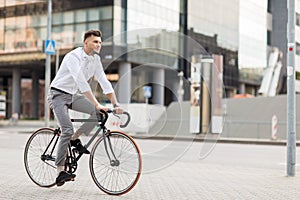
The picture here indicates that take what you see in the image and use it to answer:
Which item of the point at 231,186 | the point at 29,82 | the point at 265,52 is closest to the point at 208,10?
the point at 265,52

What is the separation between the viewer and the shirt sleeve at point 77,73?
5904mm

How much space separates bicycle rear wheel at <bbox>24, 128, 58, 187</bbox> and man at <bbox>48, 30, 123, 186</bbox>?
1.16 feet

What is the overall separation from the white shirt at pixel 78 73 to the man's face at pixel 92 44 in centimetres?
6

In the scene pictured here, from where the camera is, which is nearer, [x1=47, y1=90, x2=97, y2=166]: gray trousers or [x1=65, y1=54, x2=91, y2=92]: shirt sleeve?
[x1=65, y1=54, x2=91, y2=92]: shirt sleeve

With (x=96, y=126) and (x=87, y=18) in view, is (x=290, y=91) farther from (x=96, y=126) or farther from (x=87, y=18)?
(x=87, y=18)

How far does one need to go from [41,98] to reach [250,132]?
43752 millimetres

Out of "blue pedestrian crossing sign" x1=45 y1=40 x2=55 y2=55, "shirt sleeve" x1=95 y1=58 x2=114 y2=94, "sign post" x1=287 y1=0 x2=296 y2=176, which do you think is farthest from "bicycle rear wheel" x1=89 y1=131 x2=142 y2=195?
"blue pedestrian crossing sign" x1=45 y1=40 x2=55 y2=55

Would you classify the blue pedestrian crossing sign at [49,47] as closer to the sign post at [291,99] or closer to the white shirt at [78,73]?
the sign post at [291,99]

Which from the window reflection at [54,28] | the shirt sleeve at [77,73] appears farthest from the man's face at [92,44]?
the window reflection at [54,28]

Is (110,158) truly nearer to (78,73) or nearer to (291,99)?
(78,73)

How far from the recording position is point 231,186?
7.15 metres

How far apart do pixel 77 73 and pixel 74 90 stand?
29 centimetres

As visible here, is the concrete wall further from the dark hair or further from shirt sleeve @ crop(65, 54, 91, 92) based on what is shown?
shirt sleeve @ crop(65, 54, 91, 92)

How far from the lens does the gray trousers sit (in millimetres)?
6035
